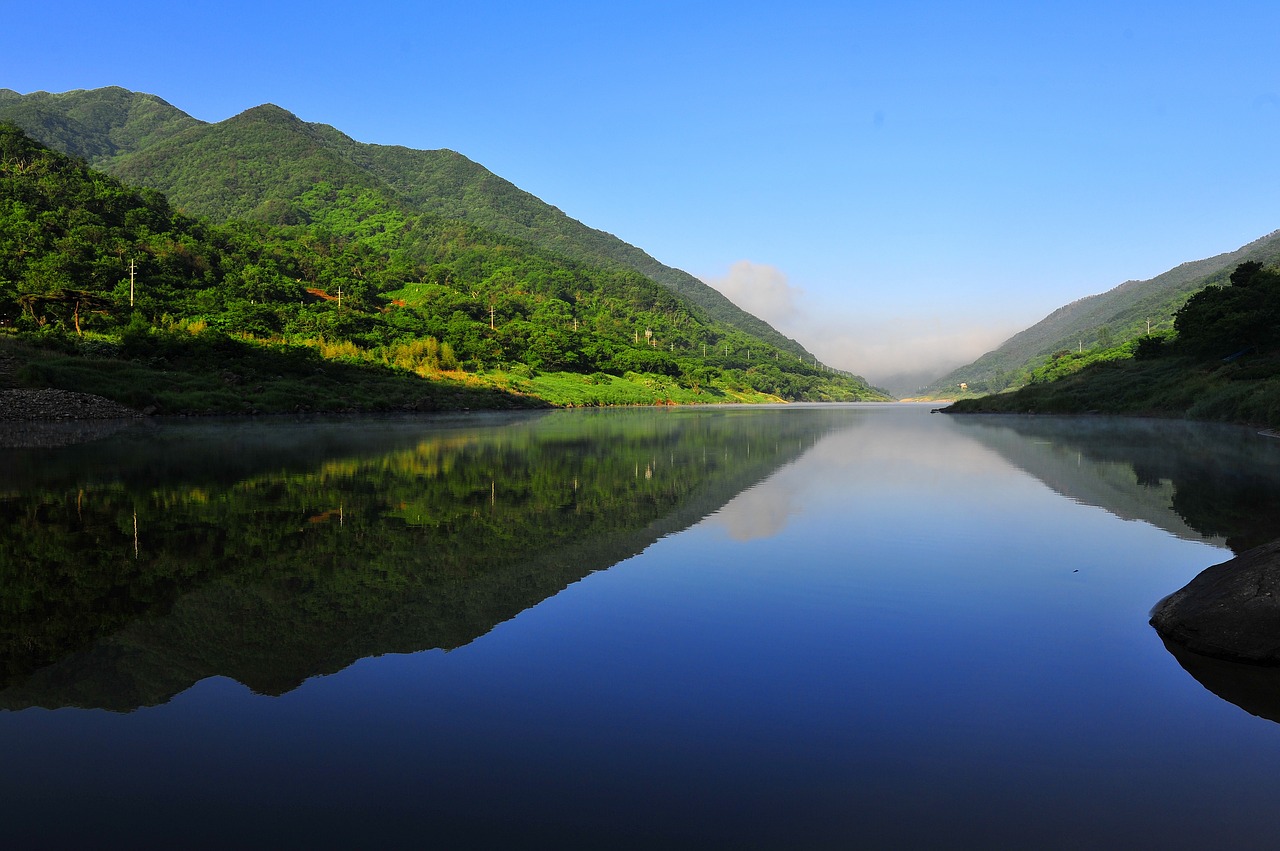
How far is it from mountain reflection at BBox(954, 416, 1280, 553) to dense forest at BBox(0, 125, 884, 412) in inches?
2243

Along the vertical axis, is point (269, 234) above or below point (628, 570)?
above

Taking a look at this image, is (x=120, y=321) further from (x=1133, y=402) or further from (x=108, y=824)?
(x=1133, y=402)

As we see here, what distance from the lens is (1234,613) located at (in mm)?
7199

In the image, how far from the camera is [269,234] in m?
157

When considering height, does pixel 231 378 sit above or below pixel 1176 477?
above

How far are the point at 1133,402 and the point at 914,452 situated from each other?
170 feet

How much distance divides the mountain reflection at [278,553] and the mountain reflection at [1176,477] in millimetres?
8893

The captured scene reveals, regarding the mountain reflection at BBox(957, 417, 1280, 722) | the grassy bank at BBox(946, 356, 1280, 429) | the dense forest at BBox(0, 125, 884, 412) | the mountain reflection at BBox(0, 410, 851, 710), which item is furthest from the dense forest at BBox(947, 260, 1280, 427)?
the dense forest at BBox(0, 125, 884, 412)

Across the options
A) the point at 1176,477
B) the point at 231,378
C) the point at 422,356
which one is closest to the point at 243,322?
the point at 422,356

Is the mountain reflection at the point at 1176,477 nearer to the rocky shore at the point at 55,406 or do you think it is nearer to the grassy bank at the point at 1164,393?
the grassy bank at the point at 1164,393

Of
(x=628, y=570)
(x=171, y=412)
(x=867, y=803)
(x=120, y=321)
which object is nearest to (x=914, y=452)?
(x=628, y=570)

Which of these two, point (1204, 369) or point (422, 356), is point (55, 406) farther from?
point (1204, 369)

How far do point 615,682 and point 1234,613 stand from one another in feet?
19.6

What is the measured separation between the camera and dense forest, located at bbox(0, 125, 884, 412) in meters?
63.7
